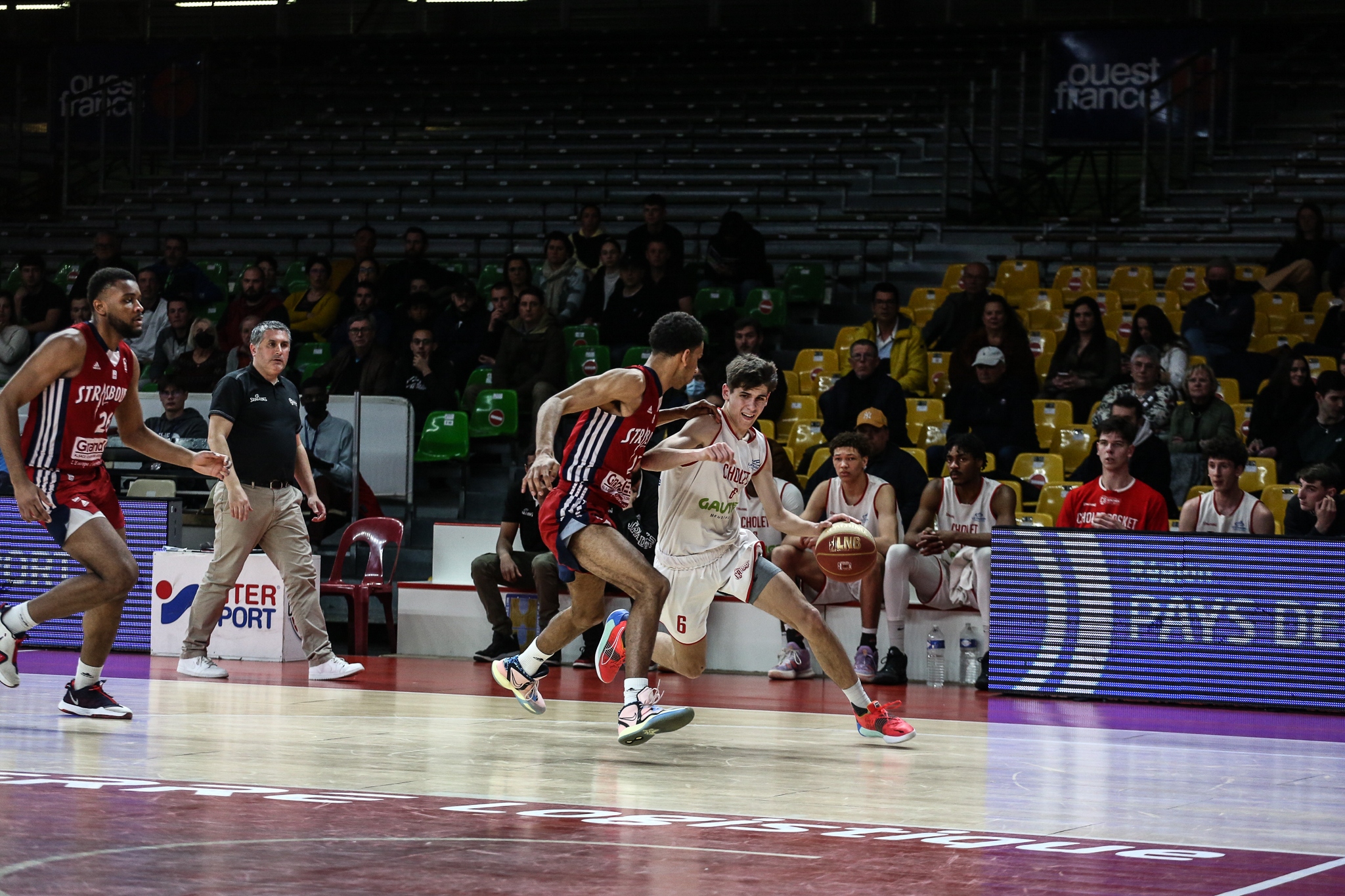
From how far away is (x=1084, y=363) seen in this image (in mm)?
13102

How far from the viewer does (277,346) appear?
970cm

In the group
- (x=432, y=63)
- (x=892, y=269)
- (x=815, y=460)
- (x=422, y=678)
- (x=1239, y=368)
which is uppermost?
(x=432, y=63)

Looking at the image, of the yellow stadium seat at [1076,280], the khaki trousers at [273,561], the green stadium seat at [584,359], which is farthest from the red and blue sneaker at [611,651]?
the yellow stadium seat at [1076,280]

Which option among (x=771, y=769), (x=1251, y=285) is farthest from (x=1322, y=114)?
(x=771, y=769)

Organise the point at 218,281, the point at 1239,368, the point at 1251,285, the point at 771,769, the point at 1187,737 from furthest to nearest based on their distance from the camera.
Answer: the point at 218,281, the point at 1251,285, the point at 1239,368, the point at 1187,737, the point at 771,769

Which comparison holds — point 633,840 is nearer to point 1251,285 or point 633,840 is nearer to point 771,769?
point 771,769

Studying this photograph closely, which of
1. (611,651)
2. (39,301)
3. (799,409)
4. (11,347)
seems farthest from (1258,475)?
(39,301)

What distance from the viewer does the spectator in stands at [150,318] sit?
16.4m

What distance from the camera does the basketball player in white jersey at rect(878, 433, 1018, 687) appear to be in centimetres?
1045

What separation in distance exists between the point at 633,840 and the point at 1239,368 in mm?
9938

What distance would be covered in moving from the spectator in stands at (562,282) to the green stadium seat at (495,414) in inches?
58.0

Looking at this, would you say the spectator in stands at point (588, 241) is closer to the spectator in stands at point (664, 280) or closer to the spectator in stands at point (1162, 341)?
the spectator in stands at point (664, 280)

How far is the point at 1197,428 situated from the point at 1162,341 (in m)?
1.37

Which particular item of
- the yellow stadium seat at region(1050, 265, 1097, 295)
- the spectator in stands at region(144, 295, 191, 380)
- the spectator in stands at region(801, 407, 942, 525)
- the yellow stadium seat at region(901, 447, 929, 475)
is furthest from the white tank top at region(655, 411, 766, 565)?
the spectator in stands at region(144, 295, 191, 380)
